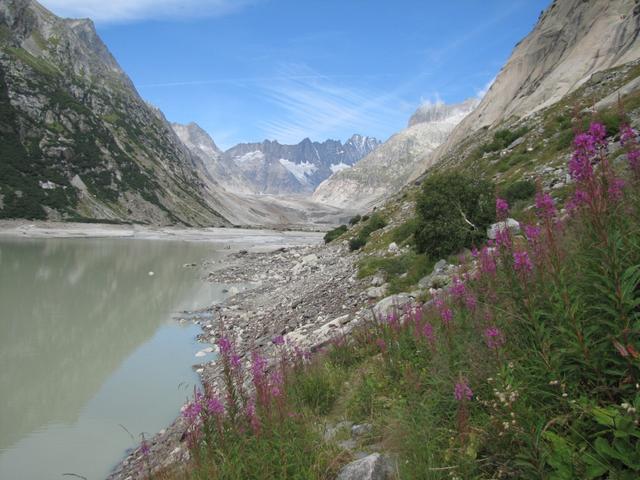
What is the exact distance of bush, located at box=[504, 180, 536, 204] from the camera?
14.8 meters

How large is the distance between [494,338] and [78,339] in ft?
59.7

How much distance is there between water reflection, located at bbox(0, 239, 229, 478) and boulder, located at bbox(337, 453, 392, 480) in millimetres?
8107

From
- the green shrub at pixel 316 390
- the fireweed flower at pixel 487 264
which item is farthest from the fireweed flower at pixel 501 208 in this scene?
the green shrub at pixel 316 390

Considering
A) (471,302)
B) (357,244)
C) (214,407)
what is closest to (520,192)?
(471,302)

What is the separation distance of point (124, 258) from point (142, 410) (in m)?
40.8

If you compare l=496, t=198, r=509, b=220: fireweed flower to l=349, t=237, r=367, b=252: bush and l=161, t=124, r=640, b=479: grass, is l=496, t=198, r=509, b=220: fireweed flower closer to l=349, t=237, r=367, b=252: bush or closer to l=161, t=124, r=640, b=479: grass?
l=161, t=124, r=640, b=479: grass

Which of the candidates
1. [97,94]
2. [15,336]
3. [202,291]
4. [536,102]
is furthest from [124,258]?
[97,94]

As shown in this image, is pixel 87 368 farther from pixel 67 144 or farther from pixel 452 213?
pixel 67 144

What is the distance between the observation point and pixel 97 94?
591 feet

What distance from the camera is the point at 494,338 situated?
3514 millimetres

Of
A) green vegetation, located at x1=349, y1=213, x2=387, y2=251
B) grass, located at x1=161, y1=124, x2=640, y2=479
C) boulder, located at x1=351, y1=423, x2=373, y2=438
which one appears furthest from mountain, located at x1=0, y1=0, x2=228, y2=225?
grass, located at x1=161, y1=124, x2=640, y2=479

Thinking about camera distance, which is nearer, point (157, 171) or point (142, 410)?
point (142, 410)

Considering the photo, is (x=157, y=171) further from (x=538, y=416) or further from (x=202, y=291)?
(x=538, y=416)

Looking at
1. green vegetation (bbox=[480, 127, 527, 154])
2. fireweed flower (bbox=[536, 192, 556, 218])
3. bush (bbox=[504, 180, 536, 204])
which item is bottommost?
fireweed flower (bbox=[536, 192, 556, 218])
